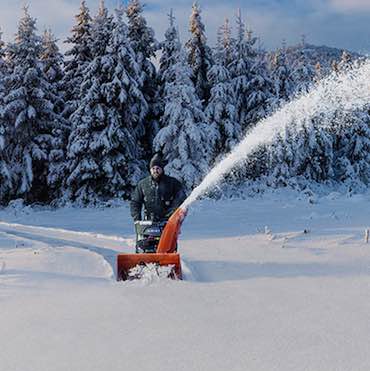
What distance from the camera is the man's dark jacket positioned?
7496 mm

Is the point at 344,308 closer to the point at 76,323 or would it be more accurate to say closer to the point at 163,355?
the point at 163,355

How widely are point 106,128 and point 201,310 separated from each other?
20.5m

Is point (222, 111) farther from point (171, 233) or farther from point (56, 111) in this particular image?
point (171, 233)

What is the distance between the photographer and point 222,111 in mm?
28891

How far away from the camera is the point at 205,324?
454cm

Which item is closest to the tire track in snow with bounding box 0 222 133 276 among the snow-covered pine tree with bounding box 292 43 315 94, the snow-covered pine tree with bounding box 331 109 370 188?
the snow-covered pine tree with bounding box 331 109 370 188

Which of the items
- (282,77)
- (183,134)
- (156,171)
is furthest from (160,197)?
(282,77)

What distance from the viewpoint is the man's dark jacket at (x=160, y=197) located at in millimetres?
7496

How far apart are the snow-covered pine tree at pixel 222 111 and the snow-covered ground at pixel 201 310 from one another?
18839 millimetres

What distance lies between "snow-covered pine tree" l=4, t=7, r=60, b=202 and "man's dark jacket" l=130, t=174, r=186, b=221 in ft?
61.5

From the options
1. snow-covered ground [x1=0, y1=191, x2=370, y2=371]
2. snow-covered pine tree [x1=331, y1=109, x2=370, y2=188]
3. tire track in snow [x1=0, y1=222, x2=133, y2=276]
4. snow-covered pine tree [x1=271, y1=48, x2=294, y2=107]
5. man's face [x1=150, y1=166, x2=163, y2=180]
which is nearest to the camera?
snow-covered ground [x1=0, y1=191, x2=370, y2=371]

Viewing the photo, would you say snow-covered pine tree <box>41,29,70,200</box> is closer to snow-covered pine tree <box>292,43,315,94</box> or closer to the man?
snow-covered pine tree <box>292,43,315,94</box>

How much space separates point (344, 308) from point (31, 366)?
10.4 ft

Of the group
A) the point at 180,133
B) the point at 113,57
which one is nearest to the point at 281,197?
the point at 180,133
